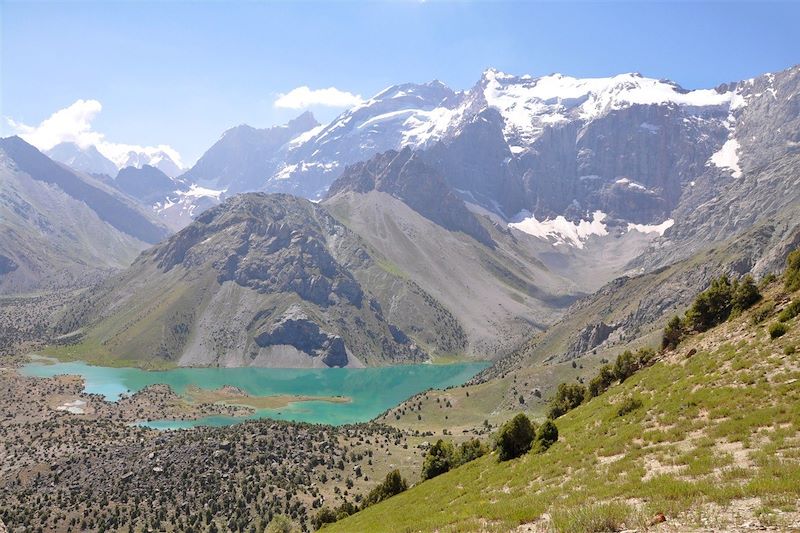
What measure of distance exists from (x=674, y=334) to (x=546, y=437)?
681 inches

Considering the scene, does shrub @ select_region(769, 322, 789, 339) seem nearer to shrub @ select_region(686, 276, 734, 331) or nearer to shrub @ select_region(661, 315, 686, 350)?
shrub @ select_region(686, 276, 734, 331)

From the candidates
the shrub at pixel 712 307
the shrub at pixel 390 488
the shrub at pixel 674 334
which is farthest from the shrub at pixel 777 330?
the shrub at pixel 390 488

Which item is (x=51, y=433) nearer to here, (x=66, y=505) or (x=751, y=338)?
(x=66, y=505)

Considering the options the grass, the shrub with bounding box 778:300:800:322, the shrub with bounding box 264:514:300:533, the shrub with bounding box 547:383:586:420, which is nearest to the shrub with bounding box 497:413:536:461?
the shrub with bounding box 547:383:586:420

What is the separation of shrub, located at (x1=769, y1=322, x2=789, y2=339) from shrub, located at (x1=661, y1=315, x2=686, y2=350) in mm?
12040

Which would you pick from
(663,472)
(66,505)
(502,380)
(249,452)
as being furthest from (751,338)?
(502,380)

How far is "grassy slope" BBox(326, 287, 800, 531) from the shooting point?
19969mm

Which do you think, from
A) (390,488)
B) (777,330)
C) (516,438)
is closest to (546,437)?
(516,438)

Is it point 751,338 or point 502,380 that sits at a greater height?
point 751,338

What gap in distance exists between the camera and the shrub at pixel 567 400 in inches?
2176

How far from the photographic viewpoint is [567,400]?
184 ft

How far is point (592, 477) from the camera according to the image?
27.4 m

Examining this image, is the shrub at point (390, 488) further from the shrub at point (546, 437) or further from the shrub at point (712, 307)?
the shrub at point (712, 307)

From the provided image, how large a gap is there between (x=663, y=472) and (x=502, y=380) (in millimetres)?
177865
